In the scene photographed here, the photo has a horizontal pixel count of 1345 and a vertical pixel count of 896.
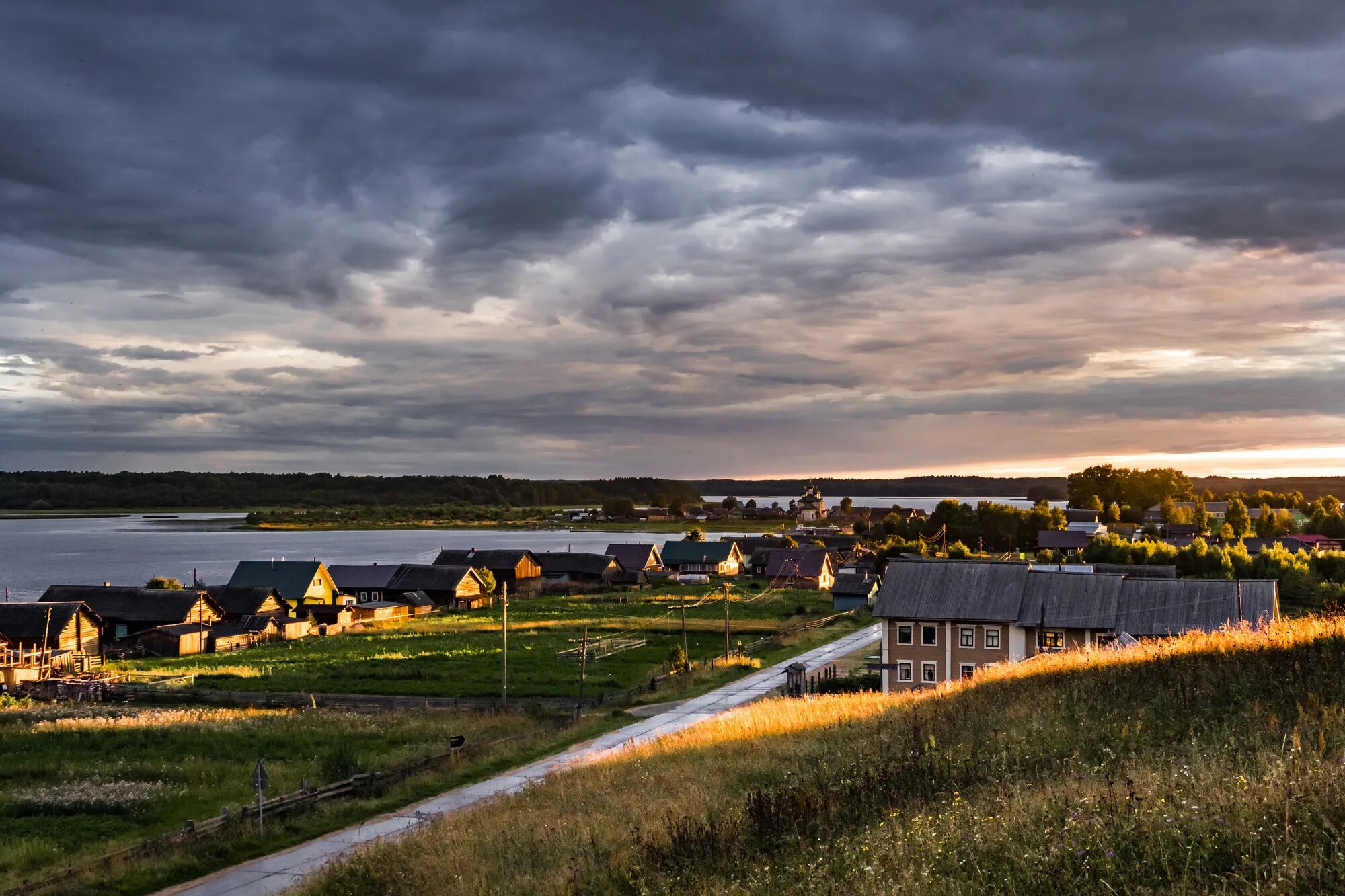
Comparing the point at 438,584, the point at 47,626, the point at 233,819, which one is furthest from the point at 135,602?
the point at 233,819

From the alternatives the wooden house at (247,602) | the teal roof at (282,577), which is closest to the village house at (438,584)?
the teal roof at (282,577)

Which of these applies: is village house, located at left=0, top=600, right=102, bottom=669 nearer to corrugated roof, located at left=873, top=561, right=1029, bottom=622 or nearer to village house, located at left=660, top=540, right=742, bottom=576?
corrugated roof, located at left=873, top=561, right=1029, bottom=622

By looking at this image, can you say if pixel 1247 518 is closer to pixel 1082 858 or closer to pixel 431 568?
pixel 431 568

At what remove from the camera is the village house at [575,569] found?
103 meters

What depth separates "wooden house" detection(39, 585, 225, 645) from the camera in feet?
212

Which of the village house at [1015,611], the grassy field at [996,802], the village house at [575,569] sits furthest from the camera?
the village house at [575,569]

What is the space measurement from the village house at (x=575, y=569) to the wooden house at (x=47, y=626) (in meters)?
50.4

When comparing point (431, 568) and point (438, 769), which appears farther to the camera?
point (431, 568)

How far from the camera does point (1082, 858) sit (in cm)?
739

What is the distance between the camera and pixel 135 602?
65688 millimetres

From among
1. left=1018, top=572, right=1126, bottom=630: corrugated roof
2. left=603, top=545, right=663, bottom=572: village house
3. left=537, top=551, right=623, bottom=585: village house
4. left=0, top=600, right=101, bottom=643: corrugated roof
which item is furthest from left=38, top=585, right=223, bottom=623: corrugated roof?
left=1018, top=572, right=1126, bottom=630: corrugated roof

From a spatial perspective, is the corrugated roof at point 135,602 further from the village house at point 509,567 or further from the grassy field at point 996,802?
the grassy field at point 996,802

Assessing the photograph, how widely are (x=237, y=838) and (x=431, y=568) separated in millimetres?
68278

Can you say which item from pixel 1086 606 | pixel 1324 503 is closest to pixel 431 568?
pixel 1086 606
